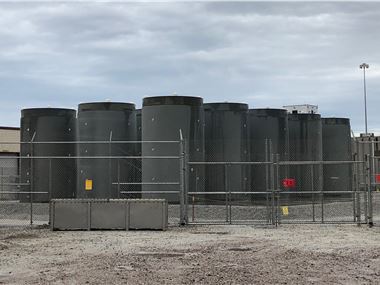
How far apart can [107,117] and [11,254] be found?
1245 cm

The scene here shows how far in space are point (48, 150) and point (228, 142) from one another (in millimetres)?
7882

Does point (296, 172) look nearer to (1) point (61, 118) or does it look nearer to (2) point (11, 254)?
(1) point (61, 118)

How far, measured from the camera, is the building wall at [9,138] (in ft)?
129

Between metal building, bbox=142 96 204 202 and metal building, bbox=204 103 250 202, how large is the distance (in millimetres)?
1199

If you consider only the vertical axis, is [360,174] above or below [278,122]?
below

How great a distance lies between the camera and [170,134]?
831 inches

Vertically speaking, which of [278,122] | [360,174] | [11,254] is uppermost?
[278,122]

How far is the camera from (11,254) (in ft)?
37.0

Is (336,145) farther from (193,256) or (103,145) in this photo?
(193,256)

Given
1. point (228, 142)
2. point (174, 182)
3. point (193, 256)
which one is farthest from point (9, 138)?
point (193, 256)

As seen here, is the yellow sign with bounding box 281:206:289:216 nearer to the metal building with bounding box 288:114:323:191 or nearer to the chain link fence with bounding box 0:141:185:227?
the chain link fence with bounding box 0:141:185:227

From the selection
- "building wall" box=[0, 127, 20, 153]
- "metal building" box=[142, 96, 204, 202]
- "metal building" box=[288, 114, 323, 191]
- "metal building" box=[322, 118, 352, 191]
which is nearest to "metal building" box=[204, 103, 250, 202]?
"metal building" box=[142, 96, 204, 202]

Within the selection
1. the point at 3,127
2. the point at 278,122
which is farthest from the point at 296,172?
the point at 3,127

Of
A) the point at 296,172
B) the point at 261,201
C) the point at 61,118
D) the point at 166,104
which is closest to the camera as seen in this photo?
the point at 166,104
